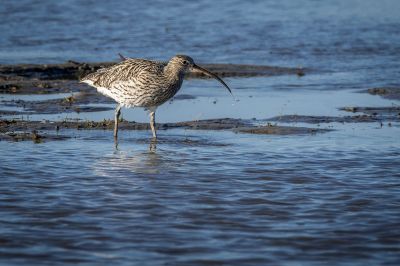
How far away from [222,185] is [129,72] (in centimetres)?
399

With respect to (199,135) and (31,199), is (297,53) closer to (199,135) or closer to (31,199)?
(199,135)

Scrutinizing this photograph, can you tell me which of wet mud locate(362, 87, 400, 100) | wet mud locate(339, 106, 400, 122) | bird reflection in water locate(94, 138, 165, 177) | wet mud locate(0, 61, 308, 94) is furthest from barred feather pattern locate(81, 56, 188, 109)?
wet mud locate(362, 87, 400, 100)

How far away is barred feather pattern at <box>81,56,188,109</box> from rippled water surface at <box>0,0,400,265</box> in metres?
0.50

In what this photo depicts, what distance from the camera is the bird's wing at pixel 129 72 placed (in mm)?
13405

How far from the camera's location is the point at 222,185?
9.98 metres

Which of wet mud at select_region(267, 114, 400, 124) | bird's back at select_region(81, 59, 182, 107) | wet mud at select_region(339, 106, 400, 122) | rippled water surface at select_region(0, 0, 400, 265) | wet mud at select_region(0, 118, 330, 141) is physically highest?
bird's back at select_region(81, 59, 182, 107)

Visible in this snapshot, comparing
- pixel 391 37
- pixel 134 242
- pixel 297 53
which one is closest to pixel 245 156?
pixel 134 242

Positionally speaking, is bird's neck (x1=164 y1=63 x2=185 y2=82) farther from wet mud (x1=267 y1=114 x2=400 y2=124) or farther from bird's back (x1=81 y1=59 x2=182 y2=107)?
wet mud (x1=267 y1=114 x2=400 y2=124)

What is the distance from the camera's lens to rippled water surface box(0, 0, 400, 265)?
769cm

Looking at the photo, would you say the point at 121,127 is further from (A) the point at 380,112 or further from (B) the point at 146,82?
(A) the point at 380,112

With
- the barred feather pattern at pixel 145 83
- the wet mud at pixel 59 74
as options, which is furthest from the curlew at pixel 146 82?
the wet mud at pixel 59 74

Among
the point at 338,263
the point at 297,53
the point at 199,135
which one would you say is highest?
the point at 297,53

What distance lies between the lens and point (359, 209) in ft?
29.6

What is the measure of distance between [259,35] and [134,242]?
16.8 meters
